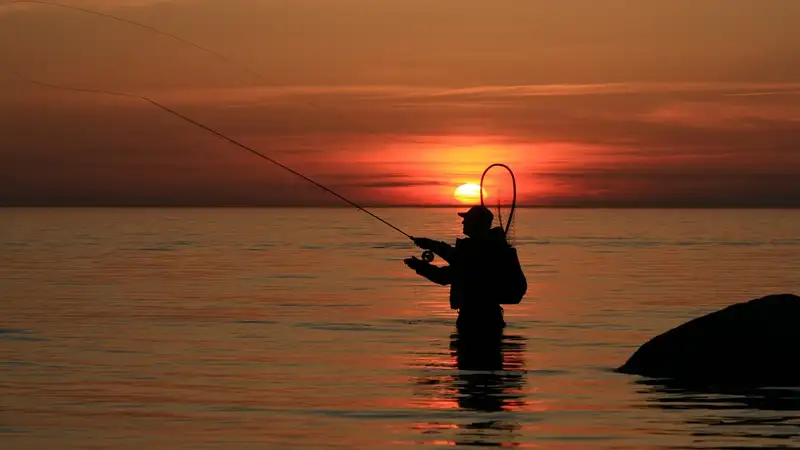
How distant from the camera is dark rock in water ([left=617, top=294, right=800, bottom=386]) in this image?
16.8m

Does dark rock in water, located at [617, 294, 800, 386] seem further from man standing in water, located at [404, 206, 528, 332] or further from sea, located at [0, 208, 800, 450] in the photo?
man standing in water, located at [404, 206, 528, 332]

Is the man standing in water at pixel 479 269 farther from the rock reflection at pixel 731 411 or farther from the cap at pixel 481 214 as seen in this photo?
the rock reflection at pixel 731 411

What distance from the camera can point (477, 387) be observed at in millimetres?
17641

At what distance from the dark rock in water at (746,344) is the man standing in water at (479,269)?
3.09m

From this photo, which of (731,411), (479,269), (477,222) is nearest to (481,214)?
(477,222)

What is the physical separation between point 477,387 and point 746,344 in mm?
3324

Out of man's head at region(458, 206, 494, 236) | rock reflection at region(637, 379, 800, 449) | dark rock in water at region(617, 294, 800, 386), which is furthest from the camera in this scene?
man's head at region(458, 206, 494, 236)

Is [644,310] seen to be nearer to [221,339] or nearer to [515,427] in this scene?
[221,339]

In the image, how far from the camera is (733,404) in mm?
15727

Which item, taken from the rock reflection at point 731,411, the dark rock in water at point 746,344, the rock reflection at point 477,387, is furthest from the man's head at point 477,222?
the dark rock in water at point 746,344

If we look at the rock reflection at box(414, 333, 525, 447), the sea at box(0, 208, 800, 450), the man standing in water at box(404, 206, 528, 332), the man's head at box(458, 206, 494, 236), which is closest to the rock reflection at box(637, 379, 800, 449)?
the sea at box(0, 208, 800, 450)

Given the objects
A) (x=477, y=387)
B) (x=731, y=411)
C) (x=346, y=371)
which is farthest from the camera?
(x=346, y=371)

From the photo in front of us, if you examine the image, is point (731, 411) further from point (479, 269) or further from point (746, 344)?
point (479, 269)

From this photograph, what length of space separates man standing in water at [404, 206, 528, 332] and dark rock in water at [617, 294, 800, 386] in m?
3.09
